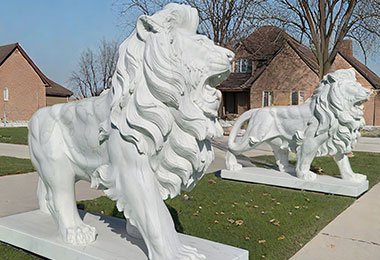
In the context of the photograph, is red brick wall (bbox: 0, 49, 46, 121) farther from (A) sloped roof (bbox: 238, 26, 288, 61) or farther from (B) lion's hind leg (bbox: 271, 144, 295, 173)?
(B) lion's hind leg (bbox: 271, 144, 295, 173)

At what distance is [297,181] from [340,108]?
1.34 metres

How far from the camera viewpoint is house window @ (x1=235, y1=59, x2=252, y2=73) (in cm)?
2953

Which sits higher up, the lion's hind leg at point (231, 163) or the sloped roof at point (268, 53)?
the sloped roof at point (268, 53)

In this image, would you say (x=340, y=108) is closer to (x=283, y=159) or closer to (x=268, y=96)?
(x=283, y=159)

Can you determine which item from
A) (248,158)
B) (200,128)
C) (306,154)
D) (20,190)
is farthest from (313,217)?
(248,158)

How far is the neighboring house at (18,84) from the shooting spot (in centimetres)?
2942

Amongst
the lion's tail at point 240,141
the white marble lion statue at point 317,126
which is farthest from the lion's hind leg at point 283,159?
the lion's tail at point 240,141

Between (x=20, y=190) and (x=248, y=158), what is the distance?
5512 millimetres

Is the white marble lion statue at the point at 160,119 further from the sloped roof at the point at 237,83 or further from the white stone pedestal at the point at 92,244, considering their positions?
the sloped roof at the point at 237,83

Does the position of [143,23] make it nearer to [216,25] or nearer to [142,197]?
[142,197]

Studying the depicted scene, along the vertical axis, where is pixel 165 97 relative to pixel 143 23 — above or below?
below

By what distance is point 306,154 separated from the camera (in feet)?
18.7

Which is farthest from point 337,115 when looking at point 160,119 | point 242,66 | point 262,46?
point 242,66

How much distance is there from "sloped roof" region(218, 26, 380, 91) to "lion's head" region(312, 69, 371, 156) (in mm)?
18886
